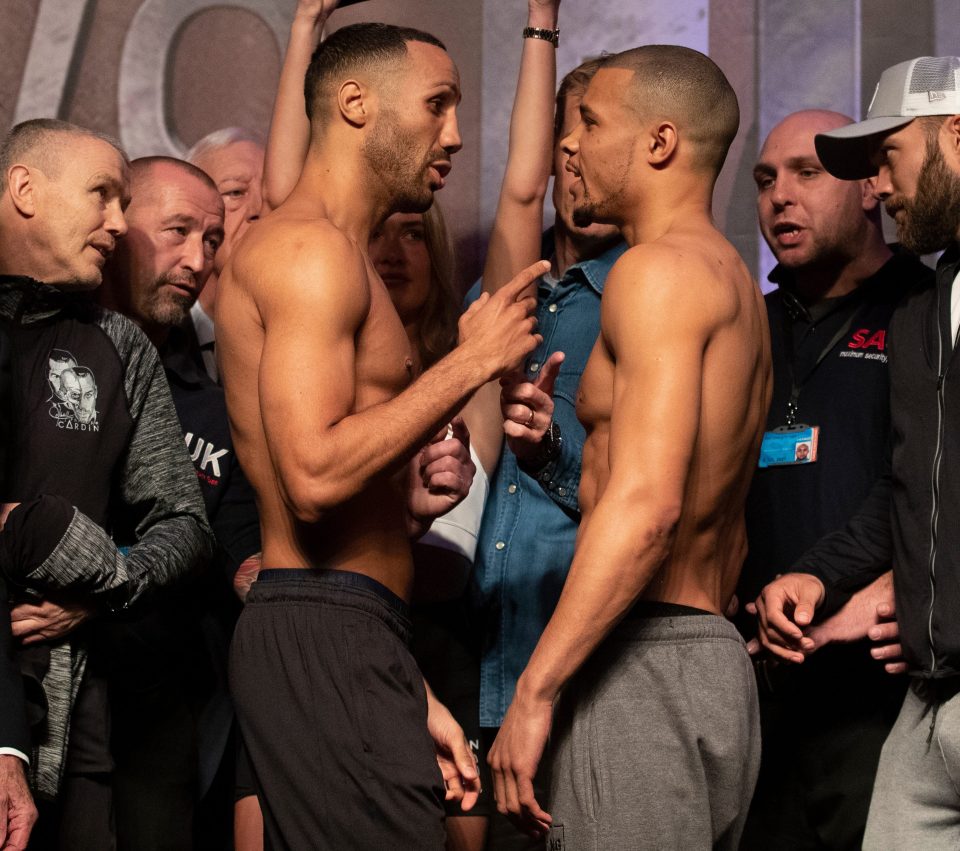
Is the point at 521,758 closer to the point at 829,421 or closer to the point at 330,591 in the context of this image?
the point at 330,591

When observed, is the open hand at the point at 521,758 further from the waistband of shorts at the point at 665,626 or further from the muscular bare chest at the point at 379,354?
the muscular bare chest at the point at 379,354

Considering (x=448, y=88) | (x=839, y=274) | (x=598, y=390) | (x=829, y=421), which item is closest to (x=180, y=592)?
(x=598, y=390)

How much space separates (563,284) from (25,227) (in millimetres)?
1160

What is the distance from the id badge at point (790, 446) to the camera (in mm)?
2945

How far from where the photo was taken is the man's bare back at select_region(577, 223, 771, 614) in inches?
80.9

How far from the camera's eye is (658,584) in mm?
2143

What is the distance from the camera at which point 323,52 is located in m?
2.48

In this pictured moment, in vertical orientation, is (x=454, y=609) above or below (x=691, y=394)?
below

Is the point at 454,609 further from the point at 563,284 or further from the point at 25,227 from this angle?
the point at 25,227

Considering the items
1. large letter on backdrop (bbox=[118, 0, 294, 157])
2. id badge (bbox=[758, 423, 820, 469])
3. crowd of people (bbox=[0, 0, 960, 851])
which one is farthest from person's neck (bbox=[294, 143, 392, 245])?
large letter on backdrop (bbox=[118, 0, 294, 157])

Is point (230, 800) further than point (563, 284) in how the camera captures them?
Yes

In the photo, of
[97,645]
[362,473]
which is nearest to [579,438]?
[362,473]

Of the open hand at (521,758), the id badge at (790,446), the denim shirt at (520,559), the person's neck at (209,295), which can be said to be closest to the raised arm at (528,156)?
the denim shirt at (520,559)

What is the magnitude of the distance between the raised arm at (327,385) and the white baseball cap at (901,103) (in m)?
1.02
